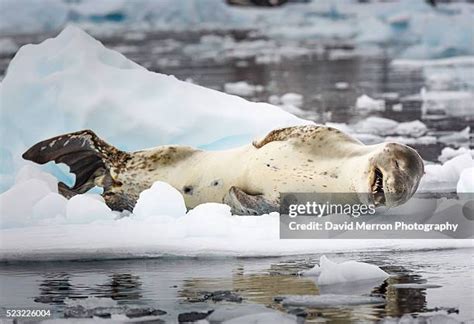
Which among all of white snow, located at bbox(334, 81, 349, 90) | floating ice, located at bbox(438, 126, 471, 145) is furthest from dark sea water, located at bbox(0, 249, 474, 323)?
white snow, located at bbox(334, 81, 349, 90)

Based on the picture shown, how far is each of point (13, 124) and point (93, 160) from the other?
0.41 metres

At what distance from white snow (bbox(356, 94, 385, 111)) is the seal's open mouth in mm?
812

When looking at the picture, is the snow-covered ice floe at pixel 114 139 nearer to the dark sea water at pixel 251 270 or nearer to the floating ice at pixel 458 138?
the dark sea water at pixel 251 270

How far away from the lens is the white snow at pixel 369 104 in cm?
692

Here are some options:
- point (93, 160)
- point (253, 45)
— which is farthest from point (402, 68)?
point (93, 160)

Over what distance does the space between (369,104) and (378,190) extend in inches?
35.5

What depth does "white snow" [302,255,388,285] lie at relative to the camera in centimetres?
590

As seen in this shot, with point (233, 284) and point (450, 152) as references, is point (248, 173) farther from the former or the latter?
point (450, 152)

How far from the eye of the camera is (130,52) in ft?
22.2

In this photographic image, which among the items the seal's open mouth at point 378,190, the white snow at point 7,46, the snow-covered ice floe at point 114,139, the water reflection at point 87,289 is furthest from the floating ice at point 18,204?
the seal's open mouth at point 378,190

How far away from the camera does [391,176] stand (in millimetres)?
6129

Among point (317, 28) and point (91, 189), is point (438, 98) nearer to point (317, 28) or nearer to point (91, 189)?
point (317, 28)

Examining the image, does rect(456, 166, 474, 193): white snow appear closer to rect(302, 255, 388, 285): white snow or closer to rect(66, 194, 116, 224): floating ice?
rect(302, 255, 388, 285): white snow

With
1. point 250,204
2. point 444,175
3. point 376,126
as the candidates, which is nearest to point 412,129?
point 376,126
